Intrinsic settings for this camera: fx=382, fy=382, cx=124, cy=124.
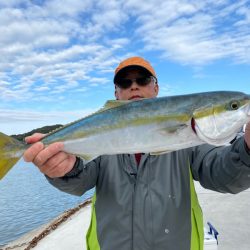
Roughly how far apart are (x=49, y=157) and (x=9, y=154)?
0.36m

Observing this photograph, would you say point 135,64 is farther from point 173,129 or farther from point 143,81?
point 173,129

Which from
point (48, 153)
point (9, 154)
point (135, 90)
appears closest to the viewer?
point (48, 153)

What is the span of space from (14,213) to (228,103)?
19236 mm

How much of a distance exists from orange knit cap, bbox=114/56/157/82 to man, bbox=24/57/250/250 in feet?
3.55

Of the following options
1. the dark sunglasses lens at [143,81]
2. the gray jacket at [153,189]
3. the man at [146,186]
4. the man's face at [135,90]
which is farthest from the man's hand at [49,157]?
the dark sunglasses lens at [143,81]

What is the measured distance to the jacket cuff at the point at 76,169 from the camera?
3495mm

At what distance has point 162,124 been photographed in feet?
9.57

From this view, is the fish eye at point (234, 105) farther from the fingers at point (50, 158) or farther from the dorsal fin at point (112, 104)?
the fingers at point (50, 158)

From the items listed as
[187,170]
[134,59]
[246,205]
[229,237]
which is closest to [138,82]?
[134,59]

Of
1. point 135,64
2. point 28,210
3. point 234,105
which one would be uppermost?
point 135,64

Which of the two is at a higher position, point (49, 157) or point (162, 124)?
point (162, 124)

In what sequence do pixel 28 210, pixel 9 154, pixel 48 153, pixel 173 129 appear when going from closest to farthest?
pixel 173 129 → pixel 48 153 → pixel 9 154 → pixel 28 210

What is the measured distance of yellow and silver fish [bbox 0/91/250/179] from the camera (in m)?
2.87

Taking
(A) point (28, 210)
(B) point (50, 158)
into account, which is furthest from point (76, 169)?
(A) point (28, 210)
